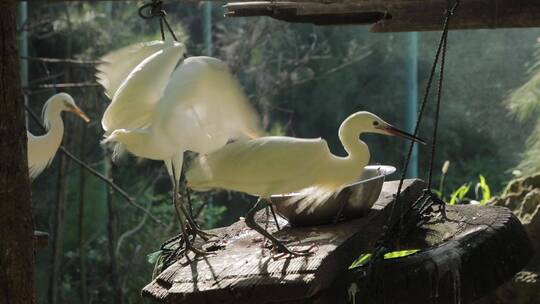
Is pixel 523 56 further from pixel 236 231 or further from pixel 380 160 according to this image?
pixel 236 231

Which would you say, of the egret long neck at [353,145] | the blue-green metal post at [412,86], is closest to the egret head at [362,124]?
the egret long neck at [353,145]

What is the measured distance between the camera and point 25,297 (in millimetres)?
A: 1761

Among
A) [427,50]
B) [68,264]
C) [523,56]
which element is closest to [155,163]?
→ [68,264]

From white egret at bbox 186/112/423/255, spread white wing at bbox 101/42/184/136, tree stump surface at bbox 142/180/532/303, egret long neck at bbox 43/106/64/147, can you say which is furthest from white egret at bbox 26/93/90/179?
white egret at bbox 186/112/423/255

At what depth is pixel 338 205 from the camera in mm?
2430

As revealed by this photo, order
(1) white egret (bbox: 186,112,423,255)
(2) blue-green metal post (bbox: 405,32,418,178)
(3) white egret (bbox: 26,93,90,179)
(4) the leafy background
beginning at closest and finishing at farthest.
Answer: (1) white egret (bbox: 186,112,423,255) < (3) white egret (bbox: 26,93,90,179) < (4) the leafy background < (2) blue-green metal post (bbox: 405,32,418,178)

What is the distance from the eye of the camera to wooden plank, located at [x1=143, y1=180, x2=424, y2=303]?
1803 millimetres

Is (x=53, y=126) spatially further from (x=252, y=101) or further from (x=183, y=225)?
(x=183, y=225)

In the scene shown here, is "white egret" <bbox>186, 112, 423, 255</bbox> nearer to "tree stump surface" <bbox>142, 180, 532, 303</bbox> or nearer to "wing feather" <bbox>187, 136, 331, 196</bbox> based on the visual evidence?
"wing feather" <bbox>187, 136, 331, 196</bbox>

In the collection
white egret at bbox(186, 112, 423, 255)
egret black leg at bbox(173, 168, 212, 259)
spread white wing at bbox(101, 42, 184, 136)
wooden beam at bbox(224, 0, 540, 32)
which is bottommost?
egret black leg at bbox(173, 168, 212, 259)

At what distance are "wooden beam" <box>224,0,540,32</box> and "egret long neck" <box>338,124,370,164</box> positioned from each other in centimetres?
44

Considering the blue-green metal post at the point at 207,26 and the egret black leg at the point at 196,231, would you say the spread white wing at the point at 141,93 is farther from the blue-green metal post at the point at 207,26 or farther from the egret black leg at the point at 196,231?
the blue-green metal post at the point at 207,26

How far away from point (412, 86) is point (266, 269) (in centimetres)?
357

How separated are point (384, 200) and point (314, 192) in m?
0.46
